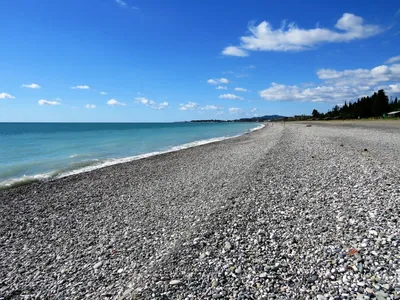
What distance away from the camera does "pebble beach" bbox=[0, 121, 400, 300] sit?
14.3ft

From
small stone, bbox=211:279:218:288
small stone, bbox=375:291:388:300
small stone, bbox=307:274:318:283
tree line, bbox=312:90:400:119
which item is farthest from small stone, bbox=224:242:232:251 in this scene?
tree line, bbox=312:90:400:119

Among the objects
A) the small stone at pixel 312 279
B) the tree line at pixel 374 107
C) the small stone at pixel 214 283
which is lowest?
the small stone at pixel 214 283

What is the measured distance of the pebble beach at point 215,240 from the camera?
14.3 feet

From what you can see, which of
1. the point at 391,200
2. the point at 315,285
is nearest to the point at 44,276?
the point at 315,285

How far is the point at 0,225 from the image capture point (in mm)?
8500

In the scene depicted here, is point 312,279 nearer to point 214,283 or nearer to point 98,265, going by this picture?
point 214,283

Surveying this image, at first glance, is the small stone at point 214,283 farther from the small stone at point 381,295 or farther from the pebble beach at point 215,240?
the small stone at point 381,295

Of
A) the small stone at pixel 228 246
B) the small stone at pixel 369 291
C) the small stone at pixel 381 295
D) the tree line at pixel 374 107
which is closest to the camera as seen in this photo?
the small stone at pixel 381 295

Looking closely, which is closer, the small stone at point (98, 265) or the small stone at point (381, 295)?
the small stone at point (381, 295)

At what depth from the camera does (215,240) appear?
6.08 metres

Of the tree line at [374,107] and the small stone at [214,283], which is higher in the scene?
the tree line at [374,107]

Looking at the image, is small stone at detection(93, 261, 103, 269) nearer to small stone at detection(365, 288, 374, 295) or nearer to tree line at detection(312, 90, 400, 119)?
small stone at detection(365, 288, 374, 295)

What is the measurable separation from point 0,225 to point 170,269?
6.91 meters

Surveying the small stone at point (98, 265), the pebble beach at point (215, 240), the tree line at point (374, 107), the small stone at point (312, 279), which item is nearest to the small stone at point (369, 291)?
the pebble beach at point (215, 240)
